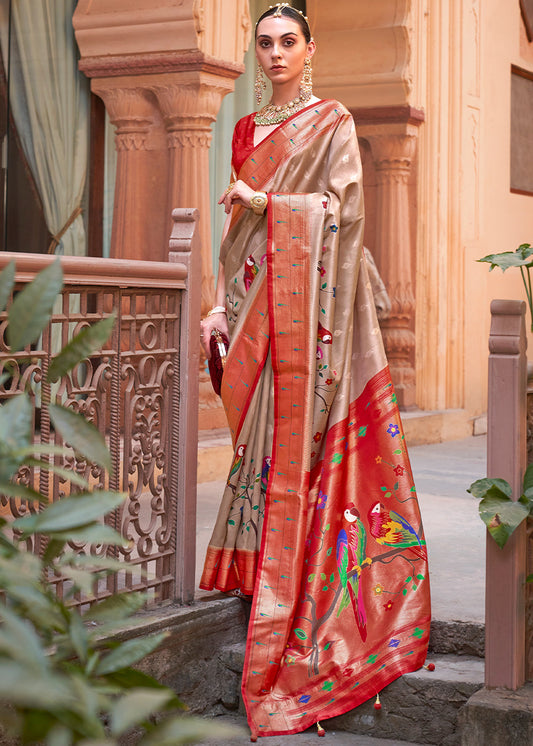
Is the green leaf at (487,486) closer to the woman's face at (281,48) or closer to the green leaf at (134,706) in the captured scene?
the woman's face at (281,48)

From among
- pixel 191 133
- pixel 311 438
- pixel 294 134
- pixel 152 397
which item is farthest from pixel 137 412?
pixel 191 133

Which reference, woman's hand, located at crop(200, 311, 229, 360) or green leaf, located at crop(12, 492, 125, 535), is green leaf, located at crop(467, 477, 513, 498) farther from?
green leaf, located at crop(12, 492, 125, 535)

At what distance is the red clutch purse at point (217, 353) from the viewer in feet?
10.0

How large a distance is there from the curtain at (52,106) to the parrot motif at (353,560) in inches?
119

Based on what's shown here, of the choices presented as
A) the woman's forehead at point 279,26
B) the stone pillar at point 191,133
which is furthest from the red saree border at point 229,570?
the stone pillar at point 191,133

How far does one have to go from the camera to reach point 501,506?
2504mm

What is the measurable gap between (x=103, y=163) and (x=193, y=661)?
339 cm

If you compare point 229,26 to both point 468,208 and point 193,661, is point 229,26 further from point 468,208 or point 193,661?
point 193,661

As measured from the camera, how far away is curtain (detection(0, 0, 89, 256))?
523 cm

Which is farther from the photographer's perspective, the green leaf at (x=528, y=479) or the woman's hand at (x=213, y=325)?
the woman's hand at (x=213, y=325)

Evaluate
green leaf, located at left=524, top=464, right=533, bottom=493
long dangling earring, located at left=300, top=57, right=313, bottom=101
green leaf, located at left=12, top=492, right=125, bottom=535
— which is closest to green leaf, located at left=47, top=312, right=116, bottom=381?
green leaf, located at left=12, top=492, right=125, bottom=535

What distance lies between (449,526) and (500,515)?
77.7 inches

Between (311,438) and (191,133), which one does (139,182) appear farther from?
(311,438)

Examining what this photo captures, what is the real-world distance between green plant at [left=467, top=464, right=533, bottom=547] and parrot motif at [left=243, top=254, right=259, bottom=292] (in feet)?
3.00
